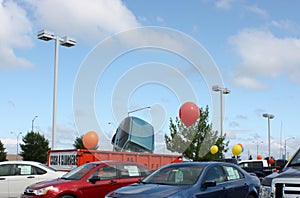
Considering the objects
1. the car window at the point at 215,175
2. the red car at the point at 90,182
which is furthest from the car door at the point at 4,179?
the car window at the point at 215,175

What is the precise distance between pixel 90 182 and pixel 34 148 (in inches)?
1908

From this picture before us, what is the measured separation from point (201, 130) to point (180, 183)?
29090 millimetres

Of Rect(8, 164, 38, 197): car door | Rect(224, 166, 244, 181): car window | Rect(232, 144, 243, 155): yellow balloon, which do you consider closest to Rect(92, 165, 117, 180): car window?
Rect(224, 166, 244, 181): car window

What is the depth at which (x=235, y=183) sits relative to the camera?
989 centimetres

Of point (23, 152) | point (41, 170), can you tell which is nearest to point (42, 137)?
point (23, 152)

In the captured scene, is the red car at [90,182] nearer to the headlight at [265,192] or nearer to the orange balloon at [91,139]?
the headlight at [265,192]

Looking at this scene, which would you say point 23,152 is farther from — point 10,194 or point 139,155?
point 10,194

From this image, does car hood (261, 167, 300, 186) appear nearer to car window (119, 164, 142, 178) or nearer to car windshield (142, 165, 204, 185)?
car windshield (142, 165, 204, 185)

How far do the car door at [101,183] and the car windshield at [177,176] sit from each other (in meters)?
2.20

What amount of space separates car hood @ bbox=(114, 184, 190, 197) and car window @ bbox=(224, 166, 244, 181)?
171 cm

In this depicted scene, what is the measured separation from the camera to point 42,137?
5919 centimetres

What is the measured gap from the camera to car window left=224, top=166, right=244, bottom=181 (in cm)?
994

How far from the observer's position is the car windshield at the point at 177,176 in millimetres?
8961

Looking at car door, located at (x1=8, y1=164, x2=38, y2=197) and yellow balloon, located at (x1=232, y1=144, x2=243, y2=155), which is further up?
yellow balloon, located at (x1=232, y1=144, x2=243, y2=155)
